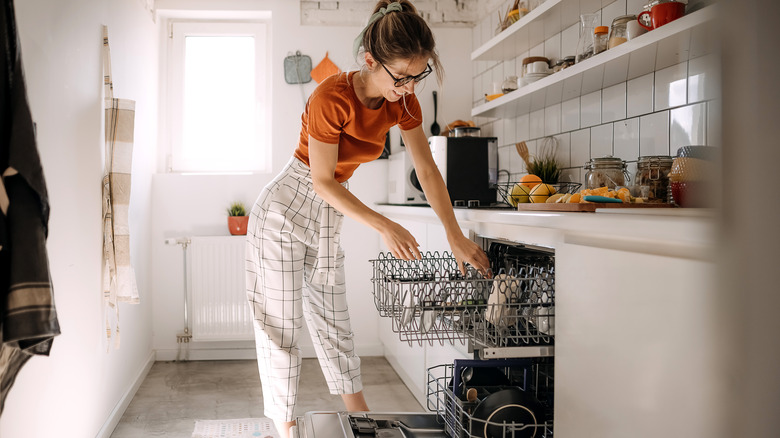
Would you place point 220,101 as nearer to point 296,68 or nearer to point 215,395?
point 296,68

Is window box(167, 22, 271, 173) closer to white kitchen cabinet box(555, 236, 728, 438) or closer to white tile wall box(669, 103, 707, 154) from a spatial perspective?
white tile wall box(669, 103, 707, 154)

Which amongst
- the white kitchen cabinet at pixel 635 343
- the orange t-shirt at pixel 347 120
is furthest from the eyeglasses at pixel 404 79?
the white kitchen cabinet at pixel 635 343

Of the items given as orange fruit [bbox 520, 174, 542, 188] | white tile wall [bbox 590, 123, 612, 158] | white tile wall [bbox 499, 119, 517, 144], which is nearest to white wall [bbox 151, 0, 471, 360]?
white tile wall [bbox 499, 119, 517, 144]

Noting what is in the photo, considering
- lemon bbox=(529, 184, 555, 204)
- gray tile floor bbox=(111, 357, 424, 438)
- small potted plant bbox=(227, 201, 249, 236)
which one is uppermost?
lemon bbox=(529, 184, 555, 204)

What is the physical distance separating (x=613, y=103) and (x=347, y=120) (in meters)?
1.06

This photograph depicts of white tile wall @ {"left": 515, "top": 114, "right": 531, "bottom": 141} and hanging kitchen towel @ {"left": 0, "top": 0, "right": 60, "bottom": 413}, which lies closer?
hanging kitchen towel @ {"left": 0, "top": 0, "right": 60, "bottom": 413}

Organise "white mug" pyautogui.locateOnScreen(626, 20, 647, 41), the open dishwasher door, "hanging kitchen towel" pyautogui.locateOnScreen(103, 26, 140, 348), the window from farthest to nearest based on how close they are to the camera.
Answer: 1. the window
2. "hanging kitchen towel" pyautogui.locateOnScreen(103, 26, 140, 348)
3. "white mug" pyautogui.locateOnScreen(626, 20, 647, 41)
4. the open dishwasher door

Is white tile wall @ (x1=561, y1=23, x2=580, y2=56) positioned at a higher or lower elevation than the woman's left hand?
higher

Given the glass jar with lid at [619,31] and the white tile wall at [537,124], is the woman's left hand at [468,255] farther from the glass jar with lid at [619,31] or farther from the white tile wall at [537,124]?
the white tile wall at [537,124]

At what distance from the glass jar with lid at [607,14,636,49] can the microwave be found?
1063mm

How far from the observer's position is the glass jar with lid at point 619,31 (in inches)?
68.7

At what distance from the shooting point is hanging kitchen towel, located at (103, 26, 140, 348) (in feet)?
7.37

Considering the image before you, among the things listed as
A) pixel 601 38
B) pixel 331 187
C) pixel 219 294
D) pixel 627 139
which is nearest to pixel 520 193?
pixel 627 139

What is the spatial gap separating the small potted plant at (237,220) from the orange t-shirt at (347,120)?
1.77 m
